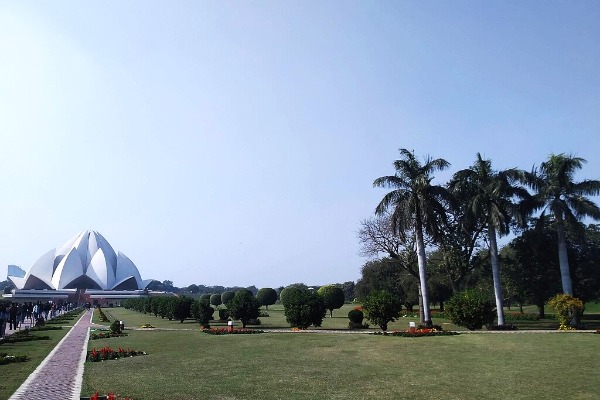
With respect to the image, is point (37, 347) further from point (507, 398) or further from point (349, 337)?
point (507, 398)

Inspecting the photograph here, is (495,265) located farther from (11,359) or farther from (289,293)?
(11,359)

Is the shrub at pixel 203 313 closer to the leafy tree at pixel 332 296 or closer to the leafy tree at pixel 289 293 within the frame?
the leafy tree at pixel 289 293

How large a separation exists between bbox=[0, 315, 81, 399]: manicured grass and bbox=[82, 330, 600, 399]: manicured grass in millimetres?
1594

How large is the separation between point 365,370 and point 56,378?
7.95 m

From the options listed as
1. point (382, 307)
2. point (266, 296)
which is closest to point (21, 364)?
point (382, 307)

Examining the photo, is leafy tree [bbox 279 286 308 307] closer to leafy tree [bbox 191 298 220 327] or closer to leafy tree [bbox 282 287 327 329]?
leafy tree [bbox 282 287 327 329]

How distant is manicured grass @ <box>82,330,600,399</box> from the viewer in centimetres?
980

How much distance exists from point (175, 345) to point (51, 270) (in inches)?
3908

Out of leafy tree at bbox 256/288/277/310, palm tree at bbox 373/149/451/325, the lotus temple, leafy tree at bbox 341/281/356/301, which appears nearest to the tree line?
palm tree at bbox 373/149/451/325

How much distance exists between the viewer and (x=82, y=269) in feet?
348

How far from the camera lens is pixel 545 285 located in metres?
34.8

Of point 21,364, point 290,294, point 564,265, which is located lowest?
point 21,364

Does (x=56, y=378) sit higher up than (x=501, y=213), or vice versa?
(x=501, y=213)

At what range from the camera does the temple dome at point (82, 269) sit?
343 feet
